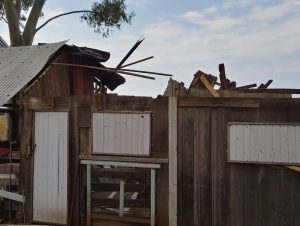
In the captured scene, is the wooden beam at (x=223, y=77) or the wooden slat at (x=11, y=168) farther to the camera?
the wooden beam at (x=223, y=77)

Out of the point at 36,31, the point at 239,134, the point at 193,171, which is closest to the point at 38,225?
the point at 193,171

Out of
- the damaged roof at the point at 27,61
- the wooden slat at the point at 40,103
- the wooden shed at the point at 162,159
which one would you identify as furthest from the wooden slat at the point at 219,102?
the damaged roof at the point at 27,61

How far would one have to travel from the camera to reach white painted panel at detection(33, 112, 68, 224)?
22.4ft

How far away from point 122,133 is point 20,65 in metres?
4.05

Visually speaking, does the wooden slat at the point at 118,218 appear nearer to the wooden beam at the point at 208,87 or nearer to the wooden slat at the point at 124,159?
the wooden slat at the point at 124,159

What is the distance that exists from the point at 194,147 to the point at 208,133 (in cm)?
33

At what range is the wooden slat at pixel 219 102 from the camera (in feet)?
19.4

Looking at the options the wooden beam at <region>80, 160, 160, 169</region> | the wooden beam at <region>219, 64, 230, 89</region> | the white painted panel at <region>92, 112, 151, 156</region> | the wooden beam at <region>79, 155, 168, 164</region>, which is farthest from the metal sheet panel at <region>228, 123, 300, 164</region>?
the wooden beam at <region>219, 64, 230, 89</region>

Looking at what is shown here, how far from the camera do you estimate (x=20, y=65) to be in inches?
359

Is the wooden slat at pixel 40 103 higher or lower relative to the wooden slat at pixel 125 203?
higher

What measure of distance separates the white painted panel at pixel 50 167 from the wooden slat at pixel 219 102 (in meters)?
2.21

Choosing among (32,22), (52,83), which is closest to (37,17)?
(32,22)

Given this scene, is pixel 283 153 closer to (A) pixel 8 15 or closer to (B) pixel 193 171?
(B) pixel 193 171

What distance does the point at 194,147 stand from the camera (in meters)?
6.24
